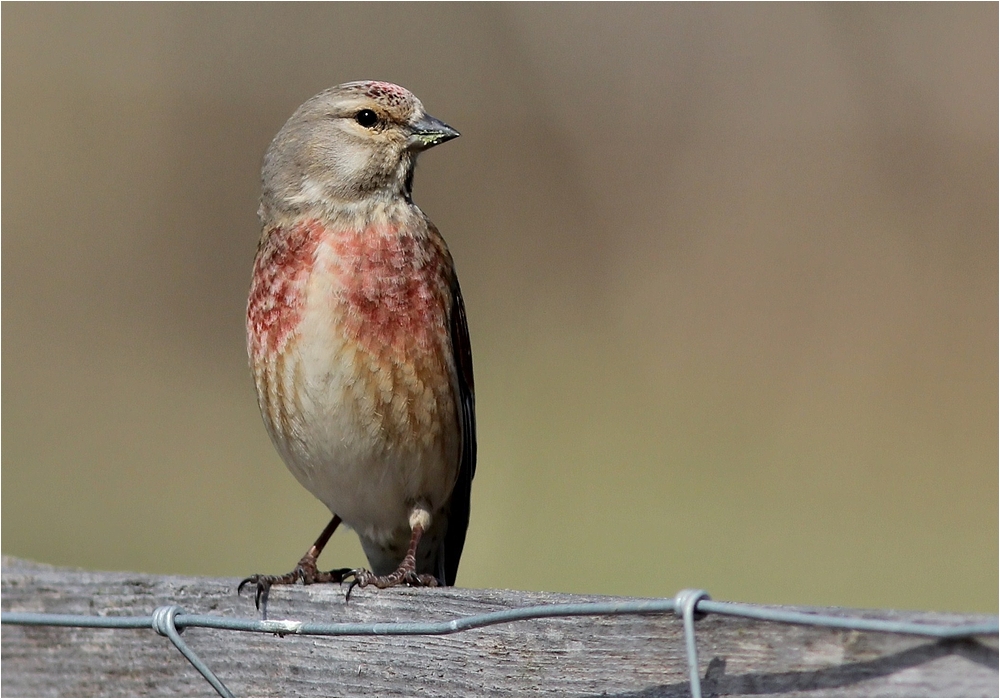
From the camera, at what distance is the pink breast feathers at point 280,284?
3.04 metres

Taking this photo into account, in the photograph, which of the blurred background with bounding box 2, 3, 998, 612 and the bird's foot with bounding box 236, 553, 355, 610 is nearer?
the bird's foot with bounding box 236, 553, 355, 610

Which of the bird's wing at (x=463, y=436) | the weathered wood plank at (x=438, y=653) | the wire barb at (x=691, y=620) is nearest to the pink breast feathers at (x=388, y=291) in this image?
the bird's wing at (x=463, y=436)

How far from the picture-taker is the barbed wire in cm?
137

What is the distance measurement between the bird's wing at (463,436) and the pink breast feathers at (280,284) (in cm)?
39

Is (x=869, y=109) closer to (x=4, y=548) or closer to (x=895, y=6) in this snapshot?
(x=895, y=6)

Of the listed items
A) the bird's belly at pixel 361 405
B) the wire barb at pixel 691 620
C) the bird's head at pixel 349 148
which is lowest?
the wire barb at pixel 691 620

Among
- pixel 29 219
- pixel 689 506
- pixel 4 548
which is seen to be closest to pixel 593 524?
pixel 689 506

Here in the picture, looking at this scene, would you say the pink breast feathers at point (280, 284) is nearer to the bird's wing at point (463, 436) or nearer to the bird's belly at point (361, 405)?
the bird's belly at point (361, 405)

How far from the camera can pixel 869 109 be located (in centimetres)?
593

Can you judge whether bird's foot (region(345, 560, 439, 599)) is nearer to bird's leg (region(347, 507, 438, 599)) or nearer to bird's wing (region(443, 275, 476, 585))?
bird's leg (region(347, 507, 438, 599))

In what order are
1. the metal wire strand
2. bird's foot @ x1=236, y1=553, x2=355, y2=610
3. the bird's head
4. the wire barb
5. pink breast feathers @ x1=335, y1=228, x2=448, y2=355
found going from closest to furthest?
the wire barb, the metal wire strand, bird's foot @ x1=236, y1=553, x2=355, y2=610, pink breast feathers @ x1=335, y1=228, x2=448, y2=355, the bird's head

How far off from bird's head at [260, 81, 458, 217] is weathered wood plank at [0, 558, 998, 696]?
1105 millimetres

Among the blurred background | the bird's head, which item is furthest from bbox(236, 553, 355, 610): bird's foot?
the blurred background

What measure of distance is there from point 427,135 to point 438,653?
→ 64.6 inches
